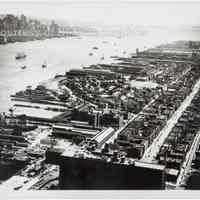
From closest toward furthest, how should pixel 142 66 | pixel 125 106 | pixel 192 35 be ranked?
1. pixel 192 35
2. pixel 125 106
3. pixel 142 66

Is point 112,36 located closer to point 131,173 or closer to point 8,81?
point 8,81

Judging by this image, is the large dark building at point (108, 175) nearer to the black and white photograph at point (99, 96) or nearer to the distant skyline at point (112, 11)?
the black and white photograph at point (99, 96)

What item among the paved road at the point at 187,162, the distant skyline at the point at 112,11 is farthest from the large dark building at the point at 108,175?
the distant skyline at the point at 112,11

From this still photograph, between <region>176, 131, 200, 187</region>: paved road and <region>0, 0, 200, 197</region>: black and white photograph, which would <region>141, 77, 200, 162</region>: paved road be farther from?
<region>176, 131, 200, 187</region>: paved road

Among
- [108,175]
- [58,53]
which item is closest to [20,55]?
[58,53]

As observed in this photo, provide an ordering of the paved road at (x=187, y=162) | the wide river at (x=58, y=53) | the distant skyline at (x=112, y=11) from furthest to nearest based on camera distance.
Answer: the wide river at (x=58, y=53), the paved road at (x=187, y=162), the distant skyline at (x=112, y=11)

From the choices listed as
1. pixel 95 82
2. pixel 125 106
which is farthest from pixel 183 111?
pixel 95 82
